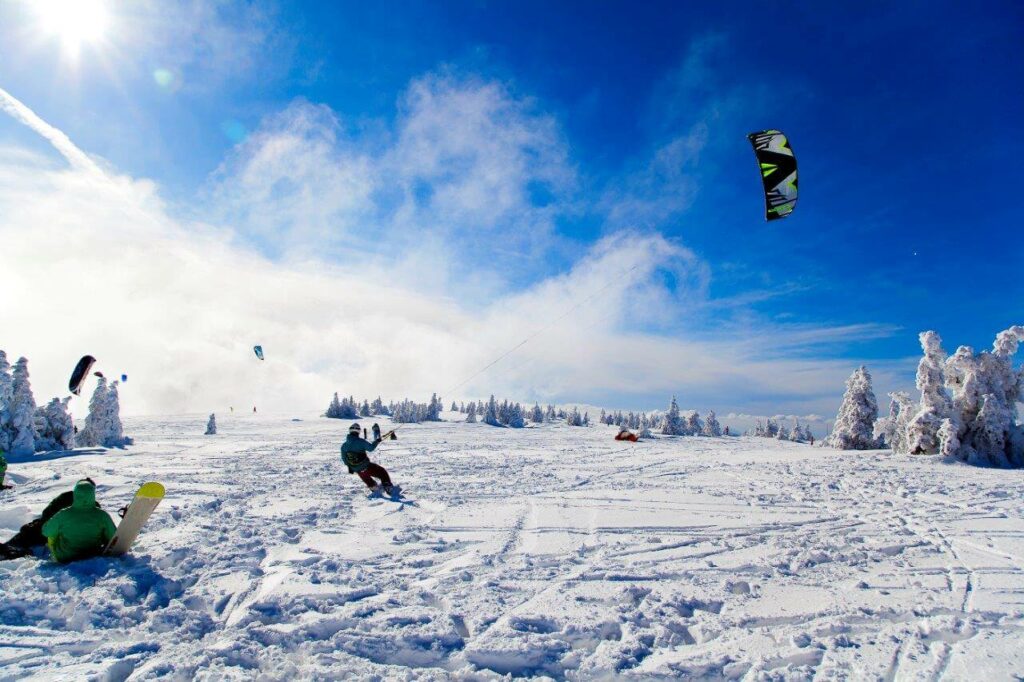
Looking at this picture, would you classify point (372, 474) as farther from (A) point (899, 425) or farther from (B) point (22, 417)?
(A) point (899, 425)

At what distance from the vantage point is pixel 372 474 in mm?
11656

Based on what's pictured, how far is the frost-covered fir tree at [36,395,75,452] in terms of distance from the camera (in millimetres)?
23609

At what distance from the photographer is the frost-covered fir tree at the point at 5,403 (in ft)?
66.2

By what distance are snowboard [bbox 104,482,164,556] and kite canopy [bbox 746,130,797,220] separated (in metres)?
11.2

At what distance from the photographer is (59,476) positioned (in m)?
12.6

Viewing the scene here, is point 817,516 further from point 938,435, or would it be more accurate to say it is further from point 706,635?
point 938,435

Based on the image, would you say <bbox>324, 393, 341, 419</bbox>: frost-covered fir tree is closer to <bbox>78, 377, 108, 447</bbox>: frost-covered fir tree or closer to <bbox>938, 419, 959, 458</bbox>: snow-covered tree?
<bbox>78, 377, 108, 447</bbox>: frost-covered fir tree

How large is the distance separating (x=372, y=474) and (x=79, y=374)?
19.1 meters

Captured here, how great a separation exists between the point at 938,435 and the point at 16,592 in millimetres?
27606

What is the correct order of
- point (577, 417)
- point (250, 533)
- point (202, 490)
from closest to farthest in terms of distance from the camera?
1. point (250, 533)
2. point (202, 490)
3. point (577, 417)

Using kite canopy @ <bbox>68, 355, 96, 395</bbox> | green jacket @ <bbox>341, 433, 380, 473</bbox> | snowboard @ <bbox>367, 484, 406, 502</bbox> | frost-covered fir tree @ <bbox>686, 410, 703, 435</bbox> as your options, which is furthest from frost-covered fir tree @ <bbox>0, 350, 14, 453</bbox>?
frost-covered fir tree @ <bbox>686, 410, 703, 435</bbox>

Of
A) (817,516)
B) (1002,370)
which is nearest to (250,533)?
(817,516)

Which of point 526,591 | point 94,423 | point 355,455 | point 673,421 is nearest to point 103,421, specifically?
point 94,423

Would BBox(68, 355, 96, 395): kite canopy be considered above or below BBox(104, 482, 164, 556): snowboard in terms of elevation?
above
